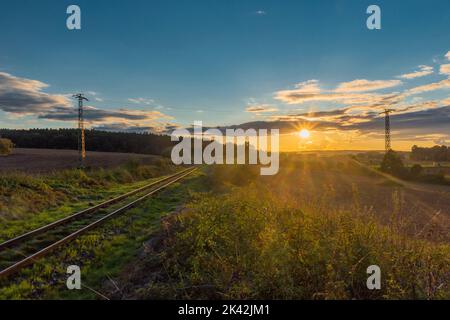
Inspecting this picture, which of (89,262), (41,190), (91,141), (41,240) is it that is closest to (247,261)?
(89,262)

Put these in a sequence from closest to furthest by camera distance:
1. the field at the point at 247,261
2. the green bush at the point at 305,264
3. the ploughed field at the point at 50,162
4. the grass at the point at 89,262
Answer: the green bush at the point at 305,264
the field at the point at 247,261
the grass at the point at 89,262
the ploughed field at the point at 50,162

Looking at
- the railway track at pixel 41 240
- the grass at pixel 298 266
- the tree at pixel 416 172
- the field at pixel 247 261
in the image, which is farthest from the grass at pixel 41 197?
the tree at pixel 416 172

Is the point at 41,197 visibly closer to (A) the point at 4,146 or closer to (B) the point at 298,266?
(B) the point at 298,266

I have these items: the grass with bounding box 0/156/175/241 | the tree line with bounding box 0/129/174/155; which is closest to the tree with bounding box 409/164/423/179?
the grass with bounding box 0/156/175/241

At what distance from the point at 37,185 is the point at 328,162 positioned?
60.1 metres

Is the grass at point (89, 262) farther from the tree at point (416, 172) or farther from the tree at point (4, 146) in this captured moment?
the tree at point (4, 146)

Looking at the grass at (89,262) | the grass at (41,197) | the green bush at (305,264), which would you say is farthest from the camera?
the grass at (41,197)

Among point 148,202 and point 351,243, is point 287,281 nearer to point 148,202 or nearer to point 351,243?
point 351,243

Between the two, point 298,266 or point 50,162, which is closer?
point 298,266

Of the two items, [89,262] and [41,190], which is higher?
[41,190]

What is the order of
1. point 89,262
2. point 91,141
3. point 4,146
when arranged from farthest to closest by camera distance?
point 91,141 < point 4,146 < point 89,262

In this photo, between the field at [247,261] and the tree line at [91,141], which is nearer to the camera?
the field at [247,261]

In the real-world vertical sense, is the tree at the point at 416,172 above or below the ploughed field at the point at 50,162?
below
